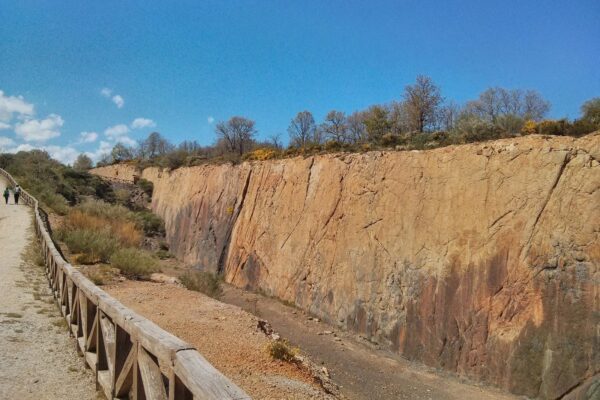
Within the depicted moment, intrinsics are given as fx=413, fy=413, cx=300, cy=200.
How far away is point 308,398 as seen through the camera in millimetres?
7492

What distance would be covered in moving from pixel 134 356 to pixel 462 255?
13236mm

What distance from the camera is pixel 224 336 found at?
9.95 meters

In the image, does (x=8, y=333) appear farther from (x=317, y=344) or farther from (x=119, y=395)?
(x=317, y=344)

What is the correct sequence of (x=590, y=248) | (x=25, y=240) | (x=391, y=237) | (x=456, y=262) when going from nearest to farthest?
(x=590, y=248) < (x=456, y=262) < (x=391, y=237) < (x=25, y=240)

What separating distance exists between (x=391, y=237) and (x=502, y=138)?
5.90m

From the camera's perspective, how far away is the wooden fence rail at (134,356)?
304 cm

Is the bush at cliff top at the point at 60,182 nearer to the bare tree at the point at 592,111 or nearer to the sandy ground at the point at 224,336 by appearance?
the sandy ground at the point at 224,336

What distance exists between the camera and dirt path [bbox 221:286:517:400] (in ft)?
41.9

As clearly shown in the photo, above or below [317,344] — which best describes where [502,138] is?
above

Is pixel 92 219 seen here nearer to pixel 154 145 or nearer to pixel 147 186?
pixel 147 186

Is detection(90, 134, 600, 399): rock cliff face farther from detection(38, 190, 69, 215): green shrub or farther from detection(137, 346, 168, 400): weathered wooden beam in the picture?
detection(38, 190, 69, 215): green shrub

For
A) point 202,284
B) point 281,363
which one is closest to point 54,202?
point 202,284

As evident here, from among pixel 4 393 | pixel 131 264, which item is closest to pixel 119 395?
pixel 4 393

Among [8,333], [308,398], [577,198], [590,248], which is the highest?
[577,198]
